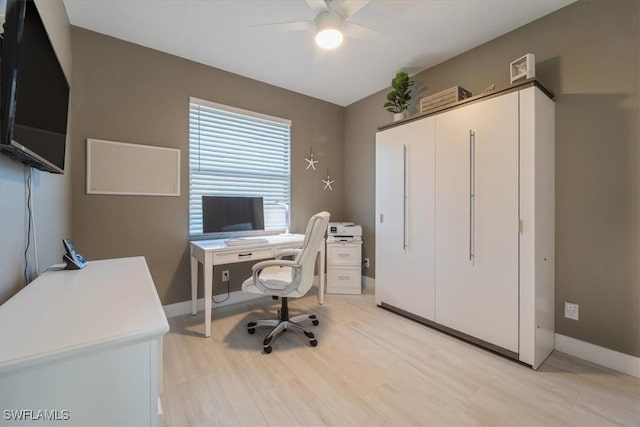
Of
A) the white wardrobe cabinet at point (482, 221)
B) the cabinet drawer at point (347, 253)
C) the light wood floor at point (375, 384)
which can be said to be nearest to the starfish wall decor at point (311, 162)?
the cabinet drawer at point (347, 253)

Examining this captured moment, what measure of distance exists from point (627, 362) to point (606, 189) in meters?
1.16

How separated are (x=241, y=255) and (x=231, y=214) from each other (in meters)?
0.56

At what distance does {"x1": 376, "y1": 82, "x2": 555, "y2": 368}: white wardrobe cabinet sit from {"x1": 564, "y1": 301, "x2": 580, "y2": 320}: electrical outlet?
10 centimetres

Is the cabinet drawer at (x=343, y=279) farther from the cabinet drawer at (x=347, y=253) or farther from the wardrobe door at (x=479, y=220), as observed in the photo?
the wardrobe door at (x=479, y=220)

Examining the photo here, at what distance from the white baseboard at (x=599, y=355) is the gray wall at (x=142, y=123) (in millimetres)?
2961

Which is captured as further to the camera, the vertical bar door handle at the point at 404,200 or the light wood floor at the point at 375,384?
the vertical bar door handle at the point at 404,200

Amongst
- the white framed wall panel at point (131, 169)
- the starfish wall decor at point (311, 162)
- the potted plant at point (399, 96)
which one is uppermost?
the potted plant at point (399, 96)

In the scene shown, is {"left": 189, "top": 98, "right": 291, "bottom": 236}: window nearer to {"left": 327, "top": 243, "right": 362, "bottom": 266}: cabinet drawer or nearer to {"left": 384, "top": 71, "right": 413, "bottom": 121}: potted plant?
{"left": 327, "top": 243, "right": 362, "bottom": 266}: cabinet drawer

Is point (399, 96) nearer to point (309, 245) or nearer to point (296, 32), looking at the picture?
point (296, 32)

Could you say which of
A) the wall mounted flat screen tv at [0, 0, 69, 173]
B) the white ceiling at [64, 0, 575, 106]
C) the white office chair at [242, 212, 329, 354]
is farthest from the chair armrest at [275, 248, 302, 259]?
the white ceiling at [64, 0, 575, 106]

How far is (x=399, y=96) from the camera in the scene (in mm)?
2875

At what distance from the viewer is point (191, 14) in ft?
6.88

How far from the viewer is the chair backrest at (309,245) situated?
2.12 meters

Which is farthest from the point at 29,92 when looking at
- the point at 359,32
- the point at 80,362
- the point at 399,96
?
the point at 399,96
